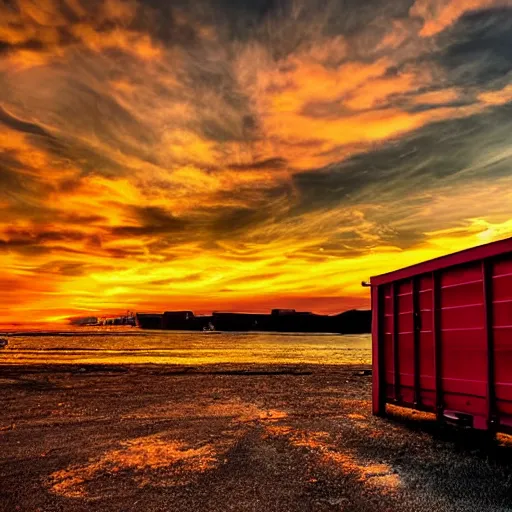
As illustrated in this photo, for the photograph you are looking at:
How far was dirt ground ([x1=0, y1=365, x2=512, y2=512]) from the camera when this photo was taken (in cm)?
557

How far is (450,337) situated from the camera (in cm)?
796

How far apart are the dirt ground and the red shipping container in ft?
2.33

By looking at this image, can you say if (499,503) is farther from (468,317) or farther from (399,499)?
(468,317)

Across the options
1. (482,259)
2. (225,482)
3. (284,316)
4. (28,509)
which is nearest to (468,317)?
(482,259)

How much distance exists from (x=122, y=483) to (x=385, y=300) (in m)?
6.03

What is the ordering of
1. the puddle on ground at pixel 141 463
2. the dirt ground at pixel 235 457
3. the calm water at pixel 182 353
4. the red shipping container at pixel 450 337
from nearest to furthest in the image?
the dirt ground at pixel 235 457, the puddle on ground at pixel 141 463, the red shipping container at pixel 450 337, the calm water at pixel 182 353

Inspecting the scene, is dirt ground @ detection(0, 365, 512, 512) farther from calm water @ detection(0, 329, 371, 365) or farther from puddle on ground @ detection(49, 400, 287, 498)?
calm water @ detection(0, 329, 371, 365)

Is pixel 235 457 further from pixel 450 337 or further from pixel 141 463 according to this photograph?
pixel 450 337

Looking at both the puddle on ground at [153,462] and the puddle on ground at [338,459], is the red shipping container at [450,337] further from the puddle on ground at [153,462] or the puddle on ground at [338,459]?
the puddle on ground at [153,462]

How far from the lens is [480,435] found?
353 inches

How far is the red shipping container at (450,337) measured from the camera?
6.88m

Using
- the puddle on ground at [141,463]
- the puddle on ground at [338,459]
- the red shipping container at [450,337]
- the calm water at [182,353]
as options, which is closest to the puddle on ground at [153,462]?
the puddle on ground at [141,463]

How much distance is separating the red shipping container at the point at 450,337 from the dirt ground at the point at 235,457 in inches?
27.9

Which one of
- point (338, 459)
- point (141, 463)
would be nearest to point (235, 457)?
point (141, 463)
